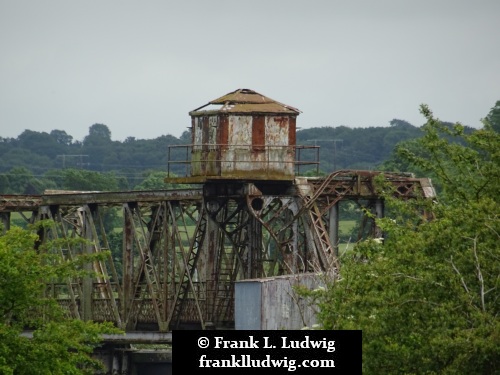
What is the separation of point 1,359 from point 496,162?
12.7m

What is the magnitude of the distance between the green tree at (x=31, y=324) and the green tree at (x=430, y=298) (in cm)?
950

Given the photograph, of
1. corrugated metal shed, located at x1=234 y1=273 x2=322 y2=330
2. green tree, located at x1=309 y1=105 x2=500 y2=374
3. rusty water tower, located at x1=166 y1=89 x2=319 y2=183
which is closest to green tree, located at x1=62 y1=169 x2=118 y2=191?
rusty water tower, located at x1=166 y1=89 x2=319 y2=183

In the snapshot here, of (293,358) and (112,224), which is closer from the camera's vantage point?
(293,358)

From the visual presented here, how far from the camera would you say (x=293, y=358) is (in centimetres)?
2772

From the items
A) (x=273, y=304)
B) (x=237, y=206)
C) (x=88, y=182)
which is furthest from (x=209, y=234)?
(x=88, y=182)

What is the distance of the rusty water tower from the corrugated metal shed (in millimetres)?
9328

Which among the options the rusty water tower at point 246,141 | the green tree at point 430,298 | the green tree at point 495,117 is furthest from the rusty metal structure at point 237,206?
the green tree at point 495,117

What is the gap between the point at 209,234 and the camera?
203 ft

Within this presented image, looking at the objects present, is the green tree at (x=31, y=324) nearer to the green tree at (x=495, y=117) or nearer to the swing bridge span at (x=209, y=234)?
the swing bridge span at (x=209, y=234)

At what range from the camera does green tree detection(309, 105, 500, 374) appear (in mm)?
35656

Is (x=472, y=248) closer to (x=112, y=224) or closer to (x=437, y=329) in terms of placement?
(x=437, y=329)

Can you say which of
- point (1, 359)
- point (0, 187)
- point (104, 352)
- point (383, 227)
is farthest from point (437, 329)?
point (0, 187)

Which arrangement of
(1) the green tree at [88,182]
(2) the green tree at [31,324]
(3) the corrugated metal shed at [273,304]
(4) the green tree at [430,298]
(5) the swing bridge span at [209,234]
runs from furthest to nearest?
(1) the green tree at [88,182] → (5) the swing bridge span at [209,234] → (3) the corrugated metal shed at [273,304] → (2) the green tree at [31,324] → (4) the green tree at [430,298]

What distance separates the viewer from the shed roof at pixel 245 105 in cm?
5991
